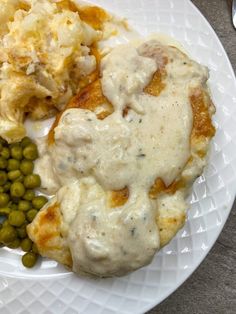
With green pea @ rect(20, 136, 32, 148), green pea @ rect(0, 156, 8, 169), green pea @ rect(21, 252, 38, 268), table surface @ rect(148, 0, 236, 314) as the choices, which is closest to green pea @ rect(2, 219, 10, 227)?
green pea @ rect(21, 252, 38, 268)

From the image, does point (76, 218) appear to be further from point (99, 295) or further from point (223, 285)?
point (223, 285)

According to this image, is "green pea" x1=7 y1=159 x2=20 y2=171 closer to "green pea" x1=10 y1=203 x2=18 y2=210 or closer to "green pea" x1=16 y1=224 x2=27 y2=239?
"green pea" x1=10 y1=203 x2=18 y2=210

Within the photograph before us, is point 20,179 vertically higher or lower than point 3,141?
lower

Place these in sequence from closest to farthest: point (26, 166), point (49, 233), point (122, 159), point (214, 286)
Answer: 1. point (122, 159)
2. point (49, 233)
3. point (26, 166)
4. point (214, 286)

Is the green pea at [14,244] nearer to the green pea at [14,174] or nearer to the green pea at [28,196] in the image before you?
the green pea at [28,196]

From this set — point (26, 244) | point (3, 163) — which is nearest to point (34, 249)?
point (26, 244)

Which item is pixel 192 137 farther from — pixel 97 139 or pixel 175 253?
pixel 175 253

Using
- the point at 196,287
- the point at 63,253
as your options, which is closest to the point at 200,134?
the point at 63,253
